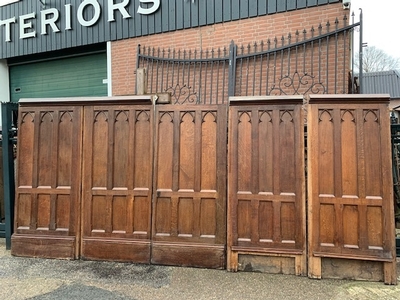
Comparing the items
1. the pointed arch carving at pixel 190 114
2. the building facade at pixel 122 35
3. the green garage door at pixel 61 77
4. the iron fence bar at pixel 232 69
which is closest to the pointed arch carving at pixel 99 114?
the pointed arch carving at pixel 190 114

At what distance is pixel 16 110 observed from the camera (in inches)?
179

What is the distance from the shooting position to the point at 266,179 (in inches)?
146

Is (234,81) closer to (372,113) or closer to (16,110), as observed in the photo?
(372,113)

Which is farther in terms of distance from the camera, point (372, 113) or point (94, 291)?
point (372, 113)

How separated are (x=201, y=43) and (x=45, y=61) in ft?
17.1

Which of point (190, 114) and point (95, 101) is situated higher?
point (95, 101)

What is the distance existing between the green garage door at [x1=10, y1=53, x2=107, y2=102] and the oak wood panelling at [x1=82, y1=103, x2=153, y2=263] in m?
5.01

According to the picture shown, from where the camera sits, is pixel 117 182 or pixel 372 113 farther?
pixel 117 182

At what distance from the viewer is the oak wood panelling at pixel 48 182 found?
4.09 metres

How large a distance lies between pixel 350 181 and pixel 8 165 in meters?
4.41

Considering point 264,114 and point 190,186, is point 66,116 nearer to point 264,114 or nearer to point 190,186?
point 190,186

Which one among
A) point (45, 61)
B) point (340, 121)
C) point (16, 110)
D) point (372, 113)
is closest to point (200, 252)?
point (340, 121)

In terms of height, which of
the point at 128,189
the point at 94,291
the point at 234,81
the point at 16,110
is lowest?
the point at 94,291

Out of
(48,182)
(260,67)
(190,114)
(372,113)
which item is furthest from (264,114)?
(260,67)
